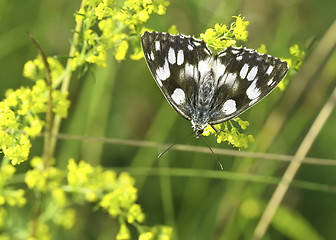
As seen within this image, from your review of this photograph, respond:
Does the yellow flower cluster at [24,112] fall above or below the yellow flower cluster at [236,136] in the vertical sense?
above

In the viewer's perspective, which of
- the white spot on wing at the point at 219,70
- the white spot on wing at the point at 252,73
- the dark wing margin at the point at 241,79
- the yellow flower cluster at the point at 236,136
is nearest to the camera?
the yellow flower cluster at the point at 236,136

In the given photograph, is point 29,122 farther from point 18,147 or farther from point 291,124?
point 291,124

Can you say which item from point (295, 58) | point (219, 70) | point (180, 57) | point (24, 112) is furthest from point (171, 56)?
point (24, 112)

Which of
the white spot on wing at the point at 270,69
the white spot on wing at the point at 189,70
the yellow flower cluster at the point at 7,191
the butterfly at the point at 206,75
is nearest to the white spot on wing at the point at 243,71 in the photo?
the butterfly at the point at 206,75

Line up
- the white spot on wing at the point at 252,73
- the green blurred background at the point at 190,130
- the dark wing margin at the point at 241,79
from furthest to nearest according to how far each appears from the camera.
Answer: the green blurred background at the point at 190,130 < the white spot on wing at the point at 252,73 < the dark wing margin at the point at 241,79

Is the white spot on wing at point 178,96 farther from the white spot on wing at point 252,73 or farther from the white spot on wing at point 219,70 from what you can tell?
the white spot on wing at point 252,73

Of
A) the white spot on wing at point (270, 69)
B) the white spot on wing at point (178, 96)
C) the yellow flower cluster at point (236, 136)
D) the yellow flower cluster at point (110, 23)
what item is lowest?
the yellow flower cluster at point (236, 136)
